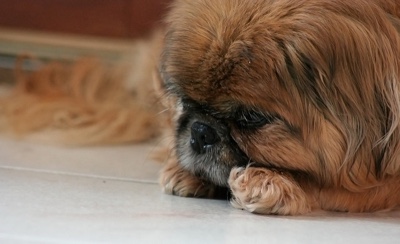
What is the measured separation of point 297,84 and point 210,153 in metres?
0.21

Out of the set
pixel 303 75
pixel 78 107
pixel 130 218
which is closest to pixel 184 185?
pixel 130 218

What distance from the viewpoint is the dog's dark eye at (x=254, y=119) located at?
1.36 meters

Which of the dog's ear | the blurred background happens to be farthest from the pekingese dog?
the blurred background

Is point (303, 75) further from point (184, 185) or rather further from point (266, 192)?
point (184, 185)

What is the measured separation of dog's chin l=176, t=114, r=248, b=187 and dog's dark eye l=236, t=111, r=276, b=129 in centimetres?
4

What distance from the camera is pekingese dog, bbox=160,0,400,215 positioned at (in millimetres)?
1348

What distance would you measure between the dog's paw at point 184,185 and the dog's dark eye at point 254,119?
0.72ft

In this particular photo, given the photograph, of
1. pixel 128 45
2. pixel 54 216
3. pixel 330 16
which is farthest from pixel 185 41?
pixel 128 45

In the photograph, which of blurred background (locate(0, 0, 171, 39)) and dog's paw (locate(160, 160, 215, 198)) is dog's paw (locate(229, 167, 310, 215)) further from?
blurred background (locate(0, 0, 171, 39))

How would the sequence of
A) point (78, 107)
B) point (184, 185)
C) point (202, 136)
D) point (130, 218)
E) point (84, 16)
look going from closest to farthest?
point (130, 218) → point (202, 136) → point (184, 185) → point (78, 107) → point (84, 16)

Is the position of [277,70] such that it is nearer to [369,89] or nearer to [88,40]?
[369,89]

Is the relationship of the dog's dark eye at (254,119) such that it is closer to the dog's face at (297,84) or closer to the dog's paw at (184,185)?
the dog's face at (297,84)

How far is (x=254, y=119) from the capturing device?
1.36 meters

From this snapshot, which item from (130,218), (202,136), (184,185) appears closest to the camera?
(130,218)
